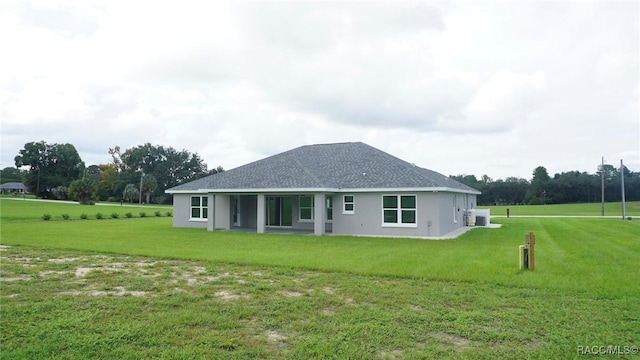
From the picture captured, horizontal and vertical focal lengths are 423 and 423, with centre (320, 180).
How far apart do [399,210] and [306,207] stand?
5882mm

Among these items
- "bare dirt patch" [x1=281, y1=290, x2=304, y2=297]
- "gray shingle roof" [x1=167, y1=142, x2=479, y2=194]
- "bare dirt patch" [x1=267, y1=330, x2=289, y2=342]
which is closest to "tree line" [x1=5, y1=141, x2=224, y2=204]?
"gray shingle roof" [x1=167, y1=142, x2=479, y2=194]

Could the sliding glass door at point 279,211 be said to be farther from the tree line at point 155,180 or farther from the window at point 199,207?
the tree line at point 155,180

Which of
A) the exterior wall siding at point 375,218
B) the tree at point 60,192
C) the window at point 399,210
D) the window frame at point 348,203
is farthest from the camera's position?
the tree at point 60,192

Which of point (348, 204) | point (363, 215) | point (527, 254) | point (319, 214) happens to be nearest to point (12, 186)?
point (319, 214)

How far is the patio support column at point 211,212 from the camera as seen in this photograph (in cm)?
2294

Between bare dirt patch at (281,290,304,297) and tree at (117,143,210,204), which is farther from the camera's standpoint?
tree at (117,143,210,204)

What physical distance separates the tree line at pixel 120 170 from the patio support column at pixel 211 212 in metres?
54.7

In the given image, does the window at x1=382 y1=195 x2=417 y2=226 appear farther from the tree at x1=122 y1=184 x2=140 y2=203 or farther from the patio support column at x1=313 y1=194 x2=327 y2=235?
the tree at x1=122 y1=184 x2=140 y2=203

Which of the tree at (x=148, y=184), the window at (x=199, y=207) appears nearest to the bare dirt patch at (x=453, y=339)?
the window at (x=199, y=207)

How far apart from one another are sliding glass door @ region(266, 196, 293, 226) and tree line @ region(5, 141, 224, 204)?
180 feet

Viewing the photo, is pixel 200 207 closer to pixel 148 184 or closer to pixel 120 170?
pixel 148 184

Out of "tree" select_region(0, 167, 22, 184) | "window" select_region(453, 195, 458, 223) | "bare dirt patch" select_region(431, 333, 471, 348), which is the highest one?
"tree" select_region(0, 167, 22, 184)

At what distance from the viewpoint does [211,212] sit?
2300 centimetres

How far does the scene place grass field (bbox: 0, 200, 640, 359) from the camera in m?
5.12
